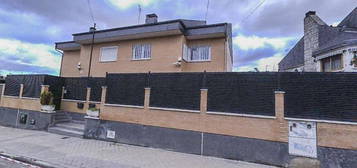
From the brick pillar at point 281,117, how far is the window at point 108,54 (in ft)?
35.5

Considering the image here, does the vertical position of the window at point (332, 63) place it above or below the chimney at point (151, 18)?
below

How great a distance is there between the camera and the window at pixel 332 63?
14477mm

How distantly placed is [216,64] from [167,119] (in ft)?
17.7

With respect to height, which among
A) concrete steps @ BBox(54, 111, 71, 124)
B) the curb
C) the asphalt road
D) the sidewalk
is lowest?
the asphalt road

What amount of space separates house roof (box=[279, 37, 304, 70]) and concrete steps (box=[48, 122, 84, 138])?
2249cm

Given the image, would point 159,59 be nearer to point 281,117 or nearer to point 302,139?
point 281,117

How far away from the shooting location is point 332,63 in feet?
49.8

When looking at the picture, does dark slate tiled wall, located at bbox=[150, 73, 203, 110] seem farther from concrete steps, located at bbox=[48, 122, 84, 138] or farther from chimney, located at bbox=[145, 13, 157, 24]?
chimney, located at bbox=[145, 13, 157, 24]

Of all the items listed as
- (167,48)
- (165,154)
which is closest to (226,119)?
(165,154)

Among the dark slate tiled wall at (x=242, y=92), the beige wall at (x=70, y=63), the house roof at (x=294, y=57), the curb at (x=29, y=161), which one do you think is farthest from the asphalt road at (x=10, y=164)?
the house roof at (x=294, y=57)

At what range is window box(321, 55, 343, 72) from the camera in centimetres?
1448

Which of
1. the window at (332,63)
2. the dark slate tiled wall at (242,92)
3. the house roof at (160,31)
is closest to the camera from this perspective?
the dark slate tiled wall at (242,92)

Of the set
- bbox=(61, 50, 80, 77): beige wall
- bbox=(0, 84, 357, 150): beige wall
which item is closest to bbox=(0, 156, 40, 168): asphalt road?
bbox=(0, 84, 357, 150): beige wall

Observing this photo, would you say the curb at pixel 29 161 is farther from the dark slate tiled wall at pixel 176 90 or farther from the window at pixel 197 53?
the window at pixel 197 53
